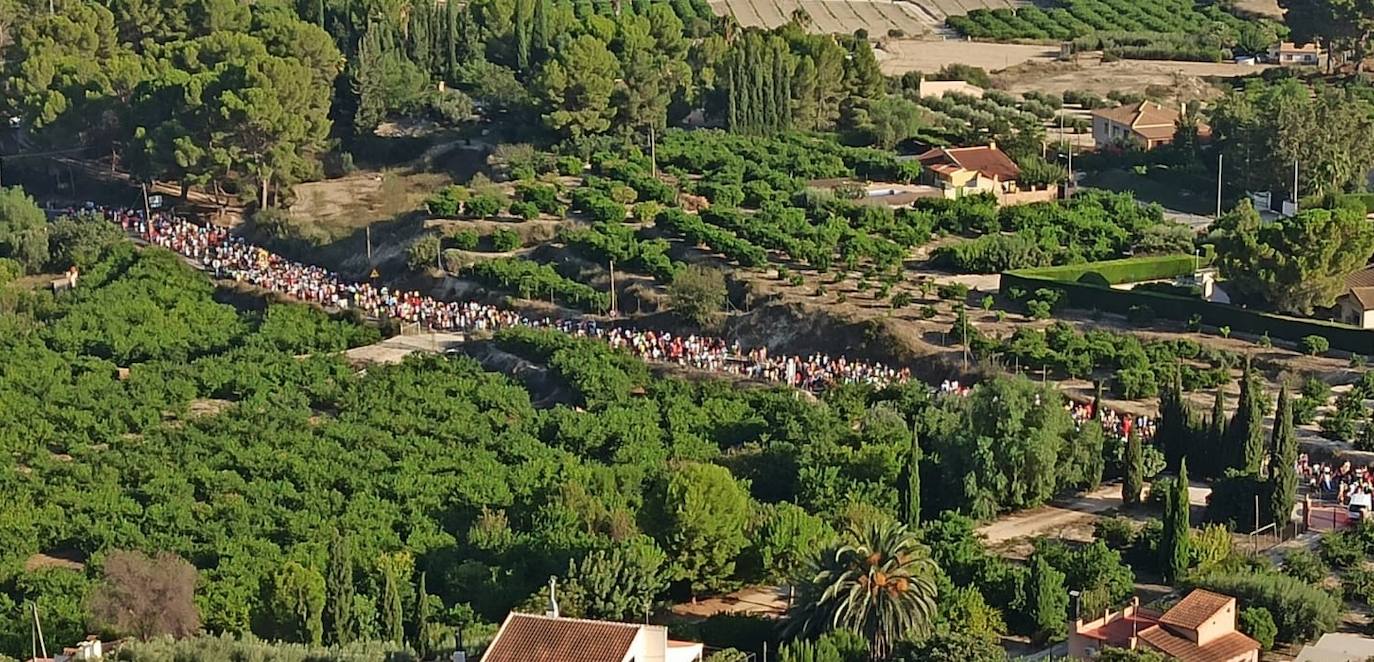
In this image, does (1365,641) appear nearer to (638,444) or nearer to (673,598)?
(673,598)

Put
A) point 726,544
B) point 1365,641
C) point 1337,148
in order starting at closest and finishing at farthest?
1. point 1365,641
2. point 726,544
3. point 1337,148

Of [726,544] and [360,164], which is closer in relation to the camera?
[726,544]

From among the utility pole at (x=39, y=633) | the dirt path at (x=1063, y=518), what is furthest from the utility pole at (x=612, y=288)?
the utility pole at (x=39, y=633)

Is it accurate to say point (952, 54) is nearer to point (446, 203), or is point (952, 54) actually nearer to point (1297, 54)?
point (1297, 54)

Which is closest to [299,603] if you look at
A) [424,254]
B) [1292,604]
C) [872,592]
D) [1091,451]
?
[872,592]

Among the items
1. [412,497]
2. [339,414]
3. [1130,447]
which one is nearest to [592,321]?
[339,414]

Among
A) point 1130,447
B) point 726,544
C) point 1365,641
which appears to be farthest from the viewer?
point 1130,447

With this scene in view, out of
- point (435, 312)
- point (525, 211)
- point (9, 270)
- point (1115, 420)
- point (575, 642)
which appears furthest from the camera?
point (525, 211)
